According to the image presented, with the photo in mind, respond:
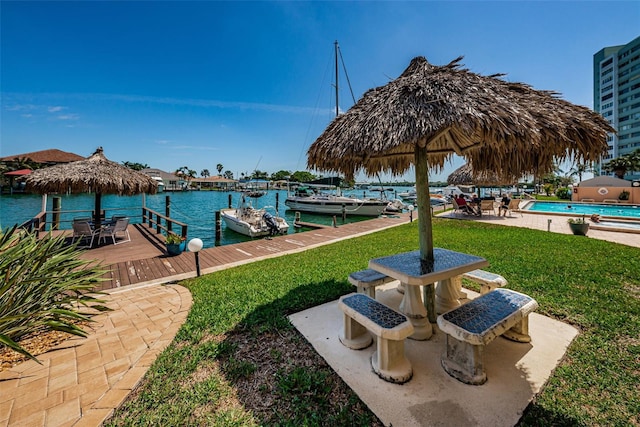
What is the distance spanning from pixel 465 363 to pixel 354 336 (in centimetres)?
103

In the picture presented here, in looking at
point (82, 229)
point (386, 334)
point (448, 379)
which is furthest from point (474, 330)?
point (82, 229)

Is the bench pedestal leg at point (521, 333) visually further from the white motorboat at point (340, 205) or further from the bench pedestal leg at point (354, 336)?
the white motorboat at point (340, 205)

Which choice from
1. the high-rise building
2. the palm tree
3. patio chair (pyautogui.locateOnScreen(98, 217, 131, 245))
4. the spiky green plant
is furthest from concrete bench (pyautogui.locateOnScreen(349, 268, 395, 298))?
the high-rise building

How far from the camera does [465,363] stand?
2.15 m

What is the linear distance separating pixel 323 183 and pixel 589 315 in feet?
72.6

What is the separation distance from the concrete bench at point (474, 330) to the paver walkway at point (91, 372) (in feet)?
9.33

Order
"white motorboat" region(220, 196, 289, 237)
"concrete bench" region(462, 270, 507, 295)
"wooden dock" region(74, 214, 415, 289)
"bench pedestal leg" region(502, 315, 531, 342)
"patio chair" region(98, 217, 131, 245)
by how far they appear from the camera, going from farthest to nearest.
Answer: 1. "white motorboat" region(220, 196, 289, 237)
2. "patio chair" region(98, 217, 131, 245)
3. "wooden dock" region(74, 214, 415, 289)
4. "concrete bench" region(462, 270, 507, 295)
5. "bench pedestal leg" region(502, 315, 531, 342)

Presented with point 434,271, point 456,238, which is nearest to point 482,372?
point 434,271

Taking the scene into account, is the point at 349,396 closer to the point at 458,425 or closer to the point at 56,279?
the point at 458,425

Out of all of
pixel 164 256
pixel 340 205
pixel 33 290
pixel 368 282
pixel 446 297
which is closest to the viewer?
pixel 33 290

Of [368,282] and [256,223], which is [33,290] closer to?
[368,282]

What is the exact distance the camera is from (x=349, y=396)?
2.00 m

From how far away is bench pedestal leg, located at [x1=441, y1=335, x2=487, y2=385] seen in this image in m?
2.10

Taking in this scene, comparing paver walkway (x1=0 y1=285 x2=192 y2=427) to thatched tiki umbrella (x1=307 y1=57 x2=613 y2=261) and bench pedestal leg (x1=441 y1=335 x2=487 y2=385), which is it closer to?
bench pedestal leg (x1=441 y1=335 x2=487 y2=385)
